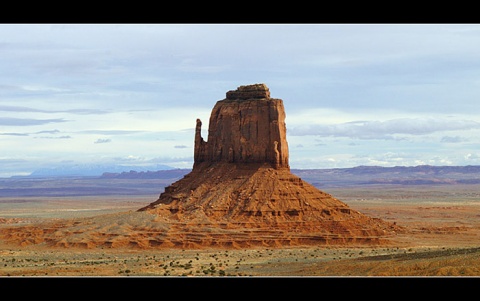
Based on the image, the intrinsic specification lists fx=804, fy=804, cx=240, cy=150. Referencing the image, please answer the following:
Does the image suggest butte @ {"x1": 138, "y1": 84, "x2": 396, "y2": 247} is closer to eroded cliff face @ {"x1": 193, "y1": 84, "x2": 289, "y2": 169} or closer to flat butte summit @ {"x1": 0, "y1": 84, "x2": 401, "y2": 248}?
eroded cliff face @ {"x1": 193, "y1": 84, "x2": 289, "y2": 169}

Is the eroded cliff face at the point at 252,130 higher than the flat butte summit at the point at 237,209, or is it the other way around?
the eroded cliff face at the point at 252,130

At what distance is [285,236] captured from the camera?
85688 millimetres

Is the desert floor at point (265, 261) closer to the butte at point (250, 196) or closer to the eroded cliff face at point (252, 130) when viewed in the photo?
the butte at point (250, 196)

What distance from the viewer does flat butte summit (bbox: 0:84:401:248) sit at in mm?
85250

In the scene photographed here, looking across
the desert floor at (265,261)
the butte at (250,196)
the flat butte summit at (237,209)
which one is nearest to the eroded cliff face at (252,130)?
the butte at (250,196)

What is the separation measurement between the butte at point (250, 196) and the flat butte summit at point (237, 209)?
11cm

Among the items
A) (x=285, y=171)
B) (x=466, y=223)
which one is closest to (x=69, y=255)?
(x=285, y=171)

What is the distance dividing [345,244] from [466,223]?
4836 cm

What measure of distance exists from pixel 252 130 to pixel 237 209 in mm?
11153

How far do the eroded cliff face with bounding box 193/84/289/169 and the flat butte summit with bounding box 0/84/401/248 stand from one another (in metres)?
0.12

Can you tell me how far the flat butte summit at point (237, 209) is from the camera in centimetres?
8525

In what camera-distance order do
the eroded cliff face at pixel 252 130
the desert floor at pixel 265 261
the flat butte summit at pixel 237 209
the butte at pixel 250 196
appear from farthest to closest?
1. the eroded cliff face at pixel 252 130
2. the butte at pixel 250 196
3. the flat butte summit at pixel 237 209
4. the desert floor at pixel 265 261

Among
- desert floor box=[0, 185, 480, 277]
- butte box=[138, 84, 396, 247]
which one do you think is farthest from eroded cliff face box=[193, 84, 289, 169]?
desert floor box=[0, 185, 480, 277]

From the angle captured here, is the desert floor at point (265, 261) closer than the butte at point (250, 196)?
Yes
